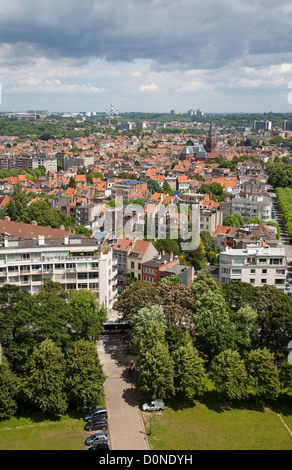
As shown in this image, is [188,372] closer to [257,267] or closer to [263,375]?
[263,375]

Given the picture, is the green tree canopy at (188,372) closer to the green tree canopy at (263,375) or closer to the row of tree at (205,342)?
the row of tree at (205,342)

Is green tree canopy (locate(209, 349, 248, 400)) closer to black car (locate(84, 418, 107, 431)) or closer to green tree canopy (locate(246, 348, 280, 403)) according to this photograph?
green tree canopy (locate(246, 348, 280, 403))

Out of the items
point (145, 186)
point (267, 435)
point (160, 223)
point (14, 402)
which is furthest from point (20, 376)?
point (145, 186)

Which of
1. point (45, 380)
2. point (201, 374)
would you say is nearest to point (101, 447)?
point (45, 380)

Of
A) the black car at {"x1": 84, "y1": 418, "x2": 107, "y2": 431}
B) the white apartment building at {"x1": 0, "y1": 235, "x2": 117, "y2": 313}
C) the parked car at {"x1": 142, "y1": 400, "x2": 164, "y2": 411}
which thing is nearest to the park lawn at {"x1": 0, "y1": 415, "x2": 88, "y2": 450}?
the black car at {"x1": 84, "y1": 418, "x2": 107, "y2": 431}

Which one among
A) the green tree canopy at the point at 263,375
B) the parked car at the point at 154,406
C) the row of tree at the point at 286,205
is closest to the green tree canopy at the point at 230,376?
the green tree canopy at the point at 263,375
